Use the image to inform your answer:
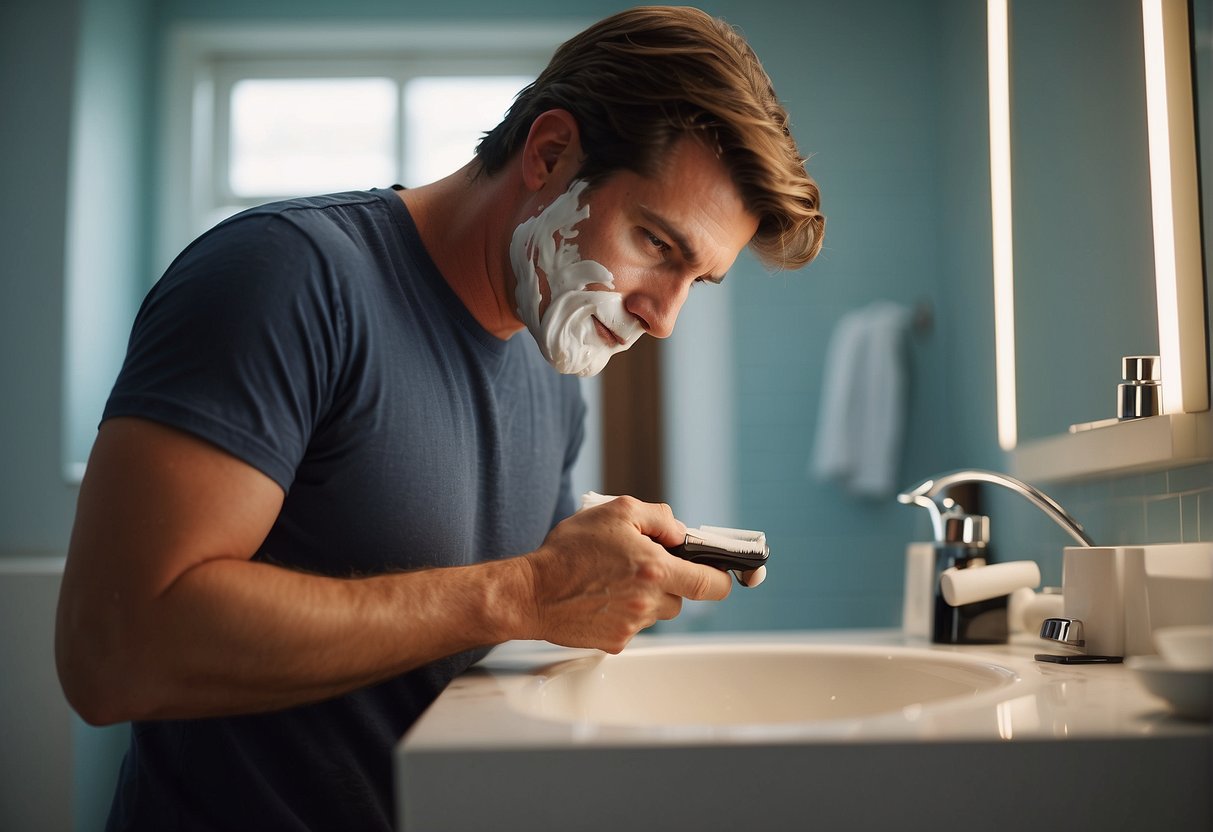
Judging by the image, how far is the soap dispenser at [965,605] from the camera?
96 centimetres

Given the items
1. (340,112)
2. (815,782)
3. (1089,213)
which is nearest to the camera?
(815,782)

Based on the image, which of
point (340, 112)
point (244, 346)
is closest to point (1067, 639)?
point (244, 346)

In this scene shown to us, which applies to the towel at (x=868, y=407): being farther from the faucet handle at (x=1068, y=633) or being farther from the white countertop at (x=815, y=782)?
the white countertop at (x=815, y=782)

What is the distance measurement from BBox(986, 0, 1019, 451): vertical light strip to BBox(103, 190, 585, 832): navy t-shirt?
771mm

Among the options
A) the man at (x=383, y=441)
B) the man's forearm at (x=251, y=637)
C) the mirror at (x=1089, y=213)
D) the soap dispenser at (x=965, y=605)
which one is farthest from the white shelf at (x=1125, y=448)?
the man's forearm at (x=251, y=637)

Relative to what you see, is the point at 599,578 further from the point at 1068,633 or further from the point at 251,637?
the point at 1068,633

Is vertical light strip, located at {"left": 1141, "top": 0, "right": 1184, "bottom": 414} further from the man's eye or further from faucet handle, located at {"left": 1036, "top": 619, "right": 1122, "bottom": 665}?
the man's eye

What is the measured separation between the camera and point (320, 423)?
2.40ft

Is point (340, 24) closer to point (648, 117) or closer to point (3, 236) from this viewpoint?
point (3, 236)

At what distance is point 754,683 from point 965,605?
0.91 ft

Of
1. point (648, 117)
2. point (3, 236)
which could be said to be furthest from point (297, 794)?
point (3, 236)

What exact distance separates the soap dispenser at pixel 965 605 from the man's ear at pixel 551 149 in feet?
1.84

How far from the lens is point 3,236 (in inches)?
75.2

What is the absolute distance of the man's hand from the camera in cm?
68
